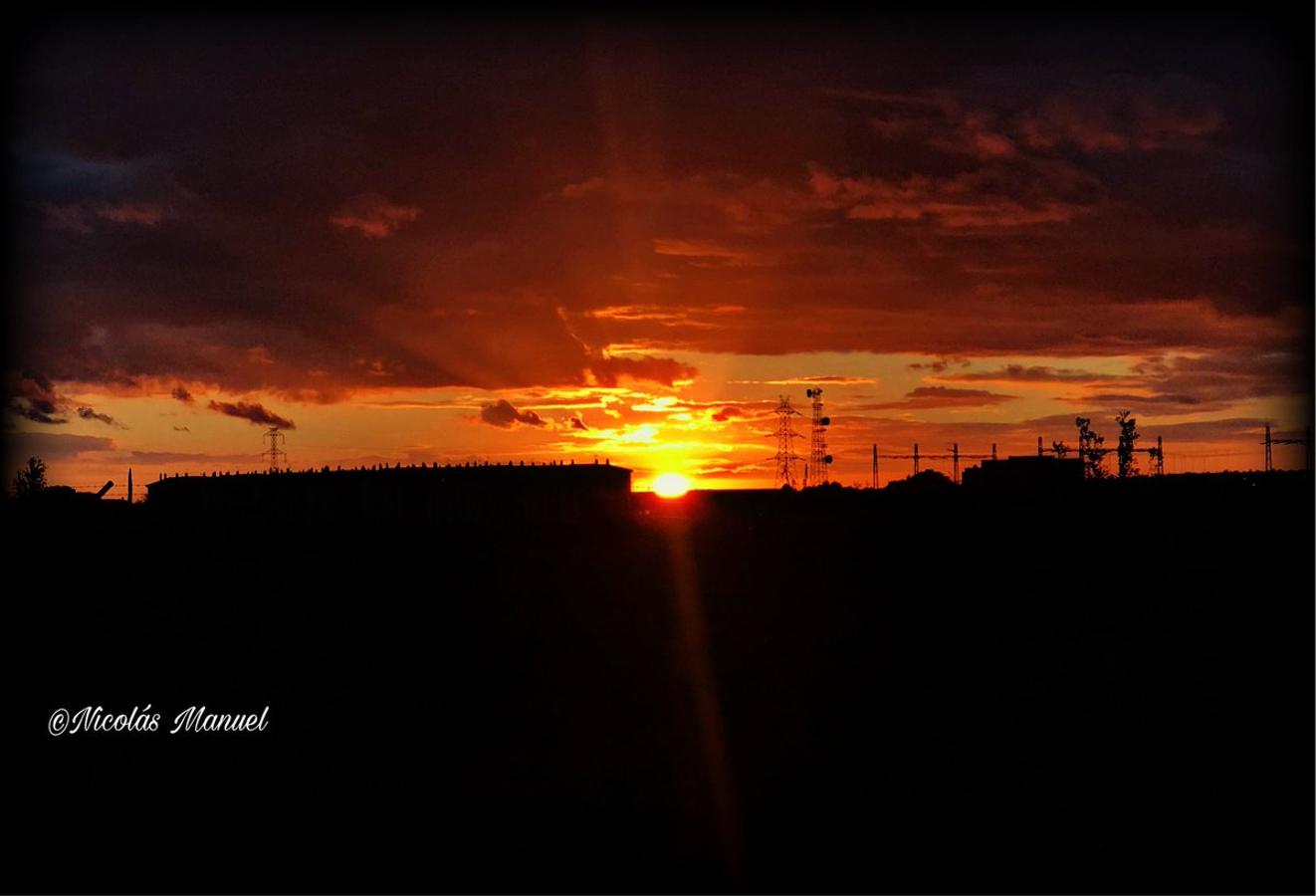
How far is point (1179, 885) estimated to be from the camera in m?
12.3

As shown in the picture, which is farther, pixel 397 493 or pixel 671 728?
pixel 397 493

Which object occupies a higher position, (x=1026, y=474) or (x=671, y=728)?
(x=1026, y=474)

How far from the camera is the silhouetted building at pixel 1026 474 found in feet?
243

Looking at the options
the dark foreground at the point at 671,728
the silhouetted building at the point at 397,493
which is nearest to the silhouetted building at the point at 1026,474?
the silhouetted building at the point at 397,493

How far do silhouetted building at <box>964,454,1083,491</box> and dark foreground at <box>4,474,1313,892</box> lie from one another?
133 ft

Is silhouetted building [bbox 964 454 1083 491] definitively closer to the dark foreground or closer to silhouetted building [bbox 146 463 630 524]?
silhouetted building [bbox 146 463 630 524]

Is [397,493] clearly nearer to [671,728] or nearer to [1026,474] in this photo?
[1026,474]

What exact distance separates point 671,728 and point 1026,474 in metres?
66.2

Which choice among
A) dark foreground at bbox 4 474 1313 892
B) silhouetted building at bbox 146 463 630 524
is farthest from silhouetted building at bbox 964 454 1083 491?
dark foreground at bbox 4 474 1313 892

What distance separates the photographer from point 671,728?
57.3 ft

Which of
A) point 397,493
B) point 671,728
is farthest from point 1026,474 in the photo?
point 671,728

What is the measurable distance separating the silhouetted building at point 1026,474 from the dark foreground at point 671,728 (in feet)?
133

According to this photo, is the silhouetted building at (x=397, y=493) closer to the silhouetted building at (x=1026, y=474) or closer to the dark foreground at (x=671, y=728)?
the silhouetted building at (x=1026, y=474)

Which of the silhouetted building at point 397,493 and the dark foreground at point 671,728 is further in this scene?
the silhouetted building at point 397,493
